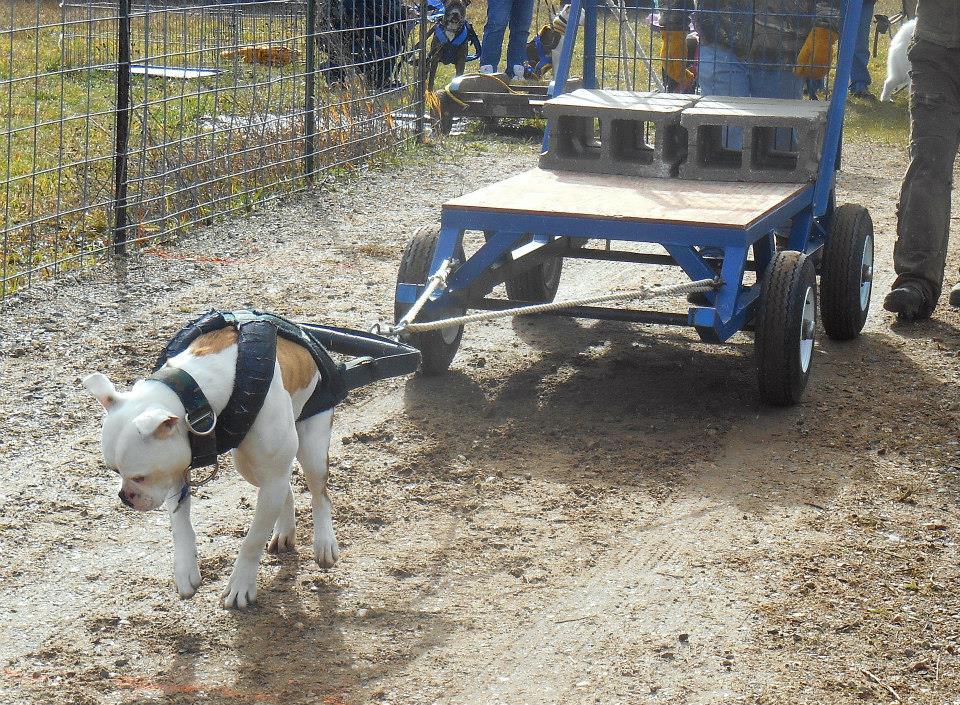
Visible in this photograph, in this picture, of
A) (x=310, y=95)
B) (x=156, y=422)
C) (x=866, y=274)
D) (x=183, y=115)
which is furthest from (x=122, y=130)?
(x=156, y=422)

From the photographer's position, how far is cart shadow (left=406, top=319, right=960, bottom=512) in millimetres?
4465

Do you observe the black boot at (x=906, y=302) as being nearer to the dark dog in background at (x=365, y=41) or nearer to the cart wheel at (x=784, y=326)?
the cart wheel at (x=784, y=326)

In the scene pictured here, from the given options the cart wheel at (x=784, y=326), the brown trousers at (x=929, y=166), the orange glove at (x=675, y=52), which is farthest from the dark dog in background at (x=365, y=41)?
the cart wheel at (x=784, y=326)

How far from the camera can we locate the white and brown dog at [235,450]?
2.85 meters

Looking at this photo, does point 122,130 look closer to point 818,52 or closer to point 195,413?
point 818,52

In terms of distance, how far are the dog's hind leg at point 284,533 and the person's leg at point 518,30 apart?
34.3ft

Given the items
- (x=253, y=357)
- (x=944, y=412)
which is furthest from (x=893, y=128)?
(x=253, y=357)

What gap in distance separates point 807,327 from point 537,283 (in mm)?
1636

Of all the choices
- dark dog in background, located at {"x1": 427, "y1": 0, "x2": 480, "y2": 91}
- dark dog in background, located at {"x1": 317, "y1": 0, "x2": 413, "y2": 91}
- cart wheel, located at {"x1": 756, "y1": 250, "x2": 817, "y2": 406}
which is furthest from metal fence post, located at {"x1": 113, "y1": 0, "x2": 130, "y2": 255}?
dark dog in background, located at {"x1": 427, "y1": 0, "x2": 480, "y2": 91}

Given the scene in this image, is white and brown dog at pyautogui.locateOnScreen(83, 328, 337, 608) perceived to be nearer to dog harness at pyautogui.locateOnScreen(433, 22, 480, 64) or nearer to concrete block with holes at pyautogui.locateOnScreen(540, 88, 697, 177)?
concrete block with holes at pyautogui.locateOnScreen(540, 88, 697, 177)

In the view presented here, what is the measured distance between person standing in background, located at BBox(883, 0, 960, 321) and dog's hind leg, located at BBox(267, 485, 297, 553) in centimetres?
360

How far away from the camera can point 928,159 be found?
621 cm

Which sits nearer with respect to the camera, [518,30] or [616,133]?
[616,133]

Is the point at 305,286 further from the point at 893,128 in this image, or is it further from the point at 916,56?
the point at 893,128
